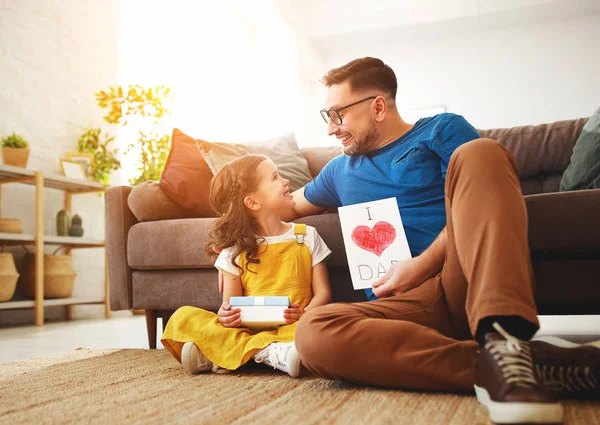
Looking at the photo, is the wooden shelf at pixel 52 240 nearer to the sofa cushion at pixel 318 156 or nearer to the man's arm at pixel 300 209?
the sofa cushion at pixel 318 156

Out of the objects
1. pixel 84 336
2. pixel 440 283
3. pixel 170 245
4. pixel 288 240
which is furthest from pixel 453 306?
pixel 84 336

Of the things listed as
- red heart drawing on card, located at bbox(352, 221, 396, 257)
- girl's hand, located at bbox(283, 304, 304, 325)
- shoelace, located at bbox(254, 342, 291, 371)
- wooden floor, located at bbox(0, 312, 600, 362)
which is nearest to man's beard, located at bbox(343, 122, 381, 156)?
red heart drawing on card, located at bbox(352, 221, 396, 257)

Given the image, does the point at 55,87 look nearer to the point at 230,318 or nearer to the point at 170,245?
the point at 170,245

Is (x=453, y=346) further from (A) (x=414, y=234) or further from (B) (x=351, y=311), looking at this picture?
(A) (x=414, y=234)

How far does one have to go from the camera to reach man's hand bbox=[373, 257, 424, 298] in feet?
3.92

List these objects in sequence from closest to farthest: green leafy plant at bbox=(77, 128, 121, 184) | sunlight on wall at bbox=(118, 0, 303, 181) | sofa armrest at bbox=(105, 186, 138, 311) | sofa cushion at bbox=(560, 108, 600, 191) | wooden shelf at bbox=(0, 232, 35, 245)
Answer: sofa cushion at bbox=(560, 108, 600, 191)
sofa armrest at bbox=(105, 186, 138, 311)
wooden shelf at bbox=(0, 232, 35, 245)
green leafy plant at bbox=(77, 128, 121, 184)
sunlight on wall at bbox=(118, 0, 303, 181)

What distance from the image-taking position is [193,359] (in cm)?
132

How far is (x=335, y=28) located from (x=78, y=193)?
367 cm

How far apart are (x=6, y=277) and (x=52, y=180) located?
717 millimetres

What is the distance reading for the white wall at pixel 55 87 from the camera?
11.6 feet

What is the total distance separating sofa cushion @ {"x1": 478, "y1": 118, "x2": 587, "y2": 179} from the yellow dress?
3.81ft

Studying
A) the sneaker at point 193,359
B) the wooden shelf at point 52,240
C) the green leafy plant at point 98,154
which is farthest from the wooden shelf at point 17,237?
the sneaker at point 193,359

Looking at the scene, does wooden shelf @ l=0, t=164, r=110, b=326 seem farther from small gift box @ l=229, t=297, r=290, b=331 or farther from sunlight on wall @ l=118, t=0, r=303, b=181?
small gift box @ l=229, t=297, r=290, b=331

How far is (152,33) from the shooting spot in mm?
4707
